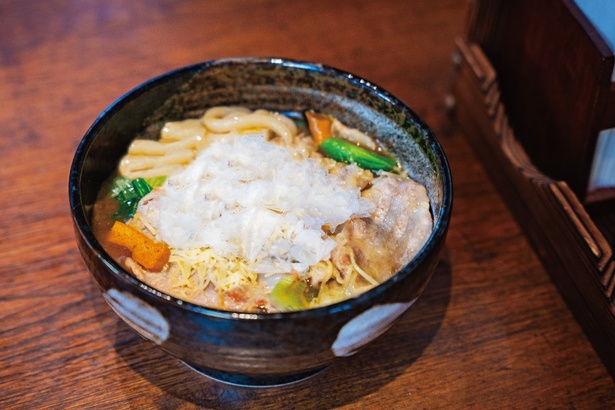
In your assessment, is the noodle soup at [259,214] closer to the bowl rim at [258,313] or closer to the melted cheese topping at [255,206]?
the melted cheese topping at [255,206]

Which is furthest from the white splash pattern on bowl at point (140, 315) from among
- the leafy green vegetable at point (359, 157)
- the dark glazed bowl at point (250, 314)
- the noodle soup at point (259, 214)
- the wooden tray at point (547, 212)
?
the wooden tray at point (547, 212)

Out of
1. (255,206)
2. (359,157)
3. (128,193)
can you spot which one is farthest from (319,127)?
(128,193)

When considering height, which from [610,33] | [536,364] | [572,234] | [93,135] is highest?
[610,33]

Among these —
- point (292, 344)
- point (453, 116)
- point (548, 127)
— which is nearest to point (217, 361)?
point (292, 344)

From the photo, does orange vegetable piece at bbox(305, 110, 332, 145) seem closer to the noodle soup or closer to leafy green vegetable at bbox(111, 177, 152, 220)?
the noodle soup

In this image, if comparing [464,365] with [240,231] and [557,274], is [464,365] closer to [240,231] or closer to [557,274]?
[557,274]

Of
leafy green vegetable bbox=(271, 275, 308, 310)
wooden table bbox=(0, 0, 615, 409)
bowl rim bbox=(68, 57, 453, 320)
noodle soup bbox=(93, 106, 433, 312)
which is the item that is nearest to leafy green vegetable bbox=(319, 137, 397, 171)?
noodle soup bbox=(93, 106, 433, 312)
